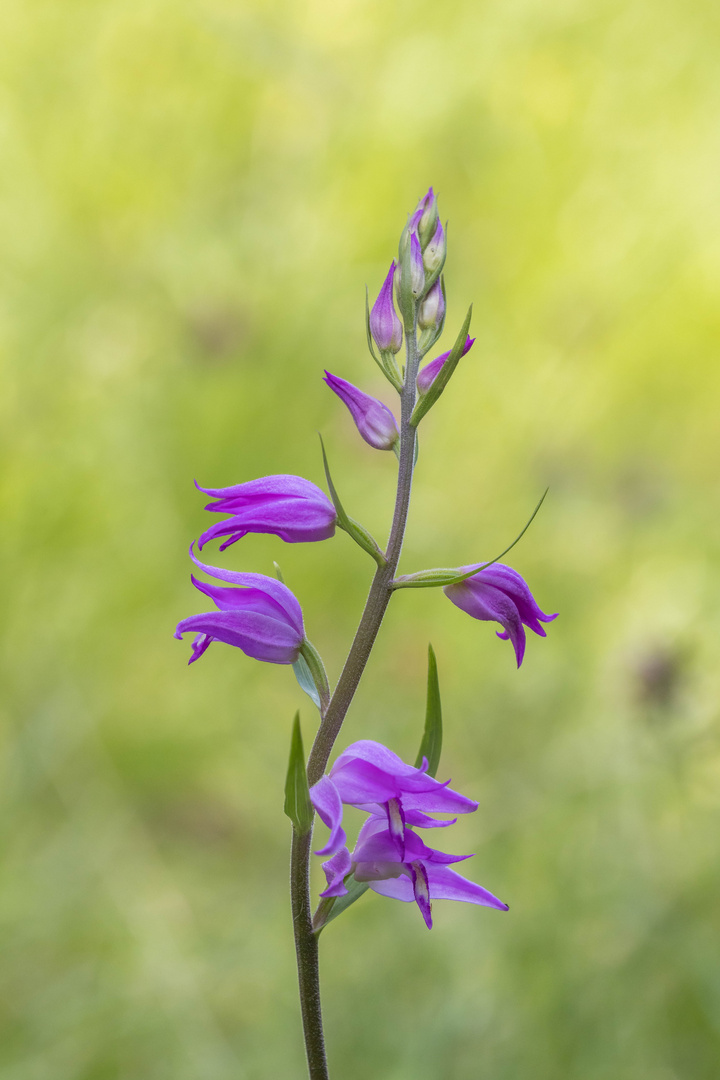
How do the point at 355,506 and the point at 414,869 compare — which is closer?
the point at 414,869

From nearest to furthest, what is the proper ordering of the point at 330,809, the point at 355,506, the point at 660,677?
the point at 330,809 < the point at 660,677 < the point at 355,506

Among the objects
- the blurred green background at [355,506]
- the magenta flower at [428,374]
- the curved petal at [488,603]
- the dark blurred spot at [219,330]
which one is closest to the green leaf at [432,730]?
the curved petal at [488,603]

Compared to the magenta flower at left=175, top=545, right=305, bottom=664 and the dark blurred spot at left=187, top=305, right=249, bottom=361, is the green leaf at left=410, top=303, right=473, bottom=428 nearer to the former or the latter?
the magenta flower at left=175, top=545, right=305, bottom=664

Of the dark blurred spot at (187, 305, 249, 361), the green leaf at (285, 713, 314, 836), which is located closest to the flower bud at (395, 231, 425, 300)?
the green leaf at (285, 713, 314, 836)

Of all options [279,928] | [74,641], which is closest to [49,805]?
[74,641]

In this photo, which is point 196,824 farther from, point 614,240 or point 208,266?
point 614,240

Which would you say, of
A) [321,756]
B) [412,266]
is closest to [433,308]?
[412,266]

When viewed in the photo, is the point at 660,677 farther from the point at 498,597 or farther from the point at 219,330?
the point at 219,330

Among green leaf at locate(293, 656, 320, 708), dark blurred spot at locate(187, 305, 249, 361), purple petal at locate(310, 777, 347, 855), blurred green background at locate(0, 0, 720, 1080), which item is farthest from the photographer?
dark blurred spot at locate(187, 305, 249, 361)
